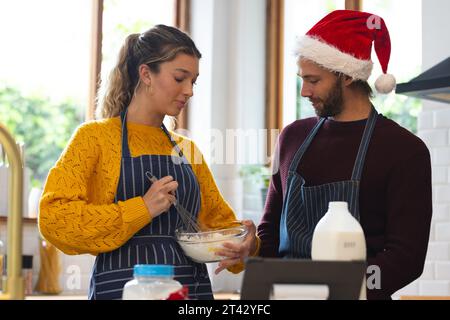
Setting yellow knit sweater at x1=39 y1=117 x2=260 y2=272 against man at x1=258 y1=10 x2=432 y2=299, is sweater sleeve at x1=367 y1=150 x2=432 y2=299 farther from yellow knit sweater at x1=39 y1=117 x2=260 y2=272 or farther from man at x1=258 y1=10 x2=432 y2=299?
yellow knit sweater at x1=39 y1=117 x2=260 y2=272

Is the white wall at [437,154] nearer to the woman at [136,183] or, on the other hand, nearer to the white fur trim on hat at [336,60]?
the white fur trim on hat at [336,60]

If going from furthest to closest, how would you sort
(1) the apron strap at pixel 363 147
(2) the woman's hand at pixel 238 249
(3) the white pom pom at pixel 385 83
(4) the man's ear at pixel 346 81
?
1. (3) the white pom pom at pixel 385 83
2. (4) the man's ear at pixel 346 81
3. (1) the apron strap at pixel 363 147
4. (2) the woman's hand at pixel 238 249

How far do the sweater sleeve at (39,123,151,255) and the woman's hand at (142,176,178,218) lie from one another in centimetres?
2

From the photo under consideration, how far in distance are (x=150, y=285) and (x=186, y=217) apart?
986 mm

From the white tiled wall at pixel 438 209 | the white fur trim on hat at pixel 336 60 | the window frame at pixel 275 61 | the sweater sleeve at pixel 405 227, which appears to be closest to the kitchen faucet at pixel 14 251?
the sweater sleeve at pixel 405 227

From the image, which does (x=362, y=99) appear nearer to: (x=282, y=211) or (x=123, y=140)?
(x=282, y=211)

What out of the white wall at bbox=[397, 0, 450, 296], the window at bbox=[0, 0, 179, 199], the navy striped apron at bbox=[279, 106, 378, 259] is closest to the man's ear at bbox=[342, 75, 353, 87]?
the navy striped apron at bbox=[279, 106, 378, 259]

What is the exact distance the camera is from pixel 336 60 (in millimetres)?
2795

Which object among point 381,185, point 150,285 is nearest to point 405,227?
point 381,185

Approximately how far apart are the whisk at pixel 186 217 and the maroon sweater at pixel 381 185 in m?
0.27

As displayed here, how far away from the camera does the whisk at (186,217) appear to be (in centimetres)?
262

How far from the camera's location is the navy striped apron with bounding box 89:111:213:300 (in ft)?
8.21

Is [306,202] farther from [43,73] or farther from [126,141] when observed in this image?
[43,73]
